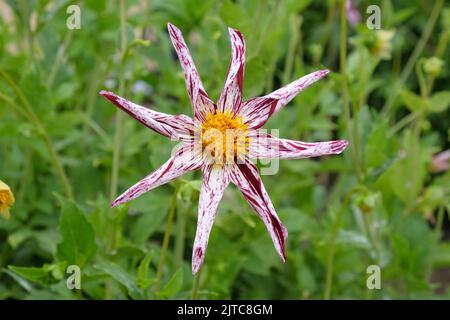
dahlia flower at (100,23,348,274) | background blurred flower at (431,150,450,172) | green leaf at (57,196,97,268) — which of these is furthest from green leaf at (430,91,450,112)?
green leaf at (57,196,97,268)

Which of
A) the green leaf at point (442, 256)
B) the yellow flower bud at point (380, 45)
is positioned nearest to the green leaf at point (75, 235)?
the yellow flower bud at point (380, 45)

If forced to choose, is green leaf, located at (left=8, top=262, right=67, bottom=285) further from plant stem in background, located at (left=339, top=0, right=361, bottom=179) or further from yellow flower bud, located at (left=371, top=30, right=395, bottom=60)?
yellow flower bud, located at (left=371, top=30, right=395, bottom=60)

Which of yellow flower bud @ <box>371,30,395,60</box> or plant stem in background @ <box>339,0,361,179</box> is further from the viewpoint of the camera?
yellow flower bud @ <box>371,30,395,60</box>

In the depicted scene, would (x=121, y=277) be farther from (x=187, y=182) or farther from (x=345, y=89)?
(x=345, y=89)

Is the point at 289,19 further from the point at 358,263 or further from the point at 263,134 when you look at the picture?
the point at 263,134

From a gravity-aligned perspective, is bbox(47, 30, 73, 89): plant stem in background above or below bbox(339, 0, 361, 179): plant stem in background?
above

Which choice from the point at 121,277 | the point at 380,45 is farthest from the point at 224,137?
the point at 380,45

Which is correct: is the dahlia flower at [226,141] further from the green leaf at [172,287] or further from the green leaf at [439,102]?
the green leaf at [439,102]

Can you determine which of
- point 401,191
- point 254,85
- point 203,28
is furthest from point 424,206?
point 203,28
